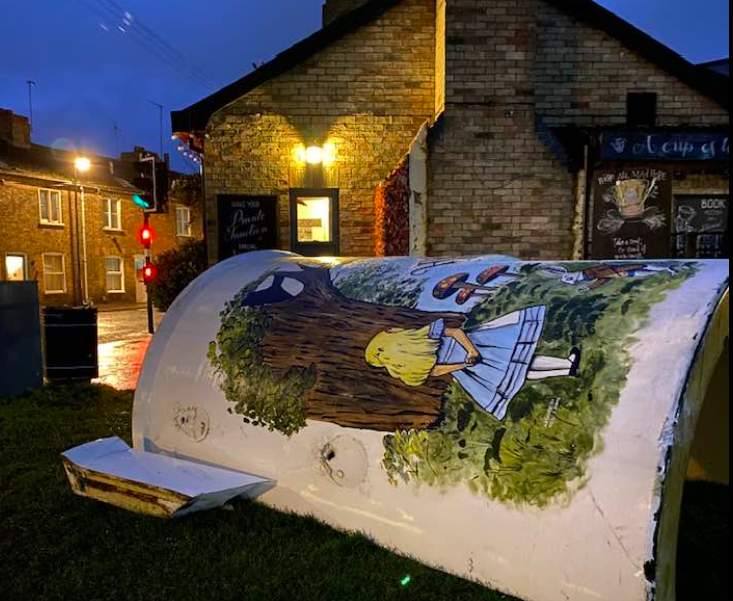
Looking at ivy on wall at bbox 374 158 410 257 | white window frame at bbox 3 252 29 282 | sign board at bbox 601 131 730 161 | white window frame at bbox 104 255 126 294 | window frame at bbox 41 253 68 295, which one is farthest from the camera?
white window frame at bbox 104 255 126 294

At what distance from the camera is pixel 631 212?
24.1 ft

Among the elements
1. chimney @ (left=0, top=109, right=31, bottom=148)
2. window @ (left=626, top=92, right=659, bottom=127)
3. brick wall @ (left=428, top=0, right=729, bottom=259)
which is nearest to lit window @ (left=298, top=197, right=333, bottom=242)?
brick wall @ (left=428, top=0, right=729, bottom=259)

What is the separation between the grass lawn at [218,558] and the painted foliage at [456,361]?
46 centimetres

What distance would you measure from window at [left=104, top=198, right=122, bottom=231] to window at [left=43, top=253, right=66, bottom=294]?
9.67 feet

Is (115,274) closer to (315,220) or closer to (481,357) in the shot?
(315,220)

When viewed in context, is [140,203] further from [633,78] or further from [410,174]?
[633,78]

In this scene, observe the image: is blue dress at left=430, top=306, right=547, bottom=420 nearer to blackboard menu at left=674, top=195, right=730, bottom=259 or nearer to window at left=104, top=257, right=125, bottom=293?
blackboard menu at left=674, top=195, right=730, bottom=259

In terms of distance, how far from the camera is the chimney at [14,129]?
22.9 m

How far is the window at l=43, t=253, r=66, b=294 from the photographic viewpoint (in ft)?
74.9

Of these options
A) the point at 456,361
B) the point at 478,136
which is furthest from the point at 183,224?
the point at 456,361

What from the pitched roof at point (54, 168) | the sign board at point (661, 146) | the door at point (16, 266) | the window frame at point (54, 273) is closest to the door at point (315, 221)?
the sign board at point (661, 146)

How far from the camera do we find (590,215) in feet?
24.2

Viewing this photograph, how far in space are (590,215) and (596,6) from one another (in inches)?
118

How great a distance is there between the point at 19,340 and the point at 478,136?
20.5 ft
